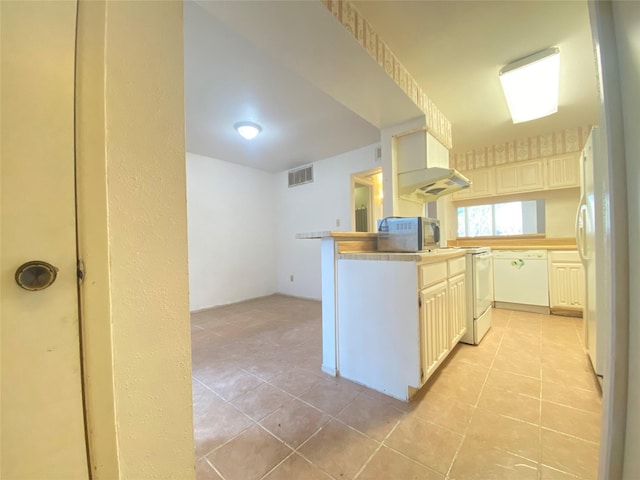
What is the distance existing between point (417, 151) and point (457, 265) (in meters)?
1.10

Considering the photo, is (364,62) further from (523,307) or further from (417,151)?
(523,307)

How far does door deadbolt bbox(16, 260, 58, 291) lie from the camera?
0.41 meters

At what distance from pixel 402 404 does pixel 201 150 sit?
3.85m

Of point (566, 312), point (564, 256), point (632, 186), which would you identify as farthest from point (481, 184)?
point (632, 186)

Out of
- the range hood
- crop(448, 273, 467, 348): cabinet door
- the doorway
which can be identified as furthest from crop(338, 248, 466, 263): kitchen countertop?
the doorway

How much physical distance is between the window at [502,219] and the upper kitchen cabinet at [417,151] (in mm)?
2089

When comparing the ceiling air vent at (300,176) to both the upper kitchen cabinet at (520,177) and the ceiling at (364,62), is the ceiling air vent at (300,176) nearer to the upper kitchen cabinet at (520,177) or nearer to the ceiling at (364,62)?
the ceiling at (364,62)

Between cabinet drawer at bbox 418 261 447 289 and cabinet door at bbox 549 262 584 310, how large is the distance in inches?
89.6

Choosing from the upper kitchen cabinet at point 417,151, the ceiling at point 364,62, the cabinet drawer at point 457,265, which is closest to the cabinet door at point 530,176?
the ceiling at point 364,62

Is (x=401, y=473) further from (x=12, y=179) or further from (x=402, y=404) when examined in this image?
(x=12, y=179)

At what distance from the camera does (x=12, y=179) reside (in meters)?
0.41

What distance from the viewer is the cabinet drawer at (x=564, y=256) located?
289 cm

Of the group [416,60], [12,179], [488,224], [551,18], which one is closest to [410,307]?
[12,179]

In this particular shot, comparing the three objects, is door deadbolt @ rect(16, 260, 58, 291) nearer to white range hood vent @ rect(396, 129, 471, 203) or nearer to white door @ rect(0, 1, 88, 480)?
white door @ rect(0, 1, 88, 480)
